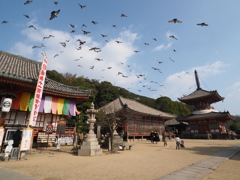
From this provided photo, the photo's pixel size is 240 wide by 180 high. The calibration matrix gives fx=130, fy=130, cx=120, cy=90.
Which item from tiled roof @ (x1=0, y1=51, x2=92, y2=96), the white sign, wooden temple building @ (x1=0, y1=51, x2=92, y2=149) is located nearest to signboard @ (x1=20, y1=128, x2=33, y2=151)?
the white sign

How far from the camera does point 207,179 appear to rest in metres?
4.04

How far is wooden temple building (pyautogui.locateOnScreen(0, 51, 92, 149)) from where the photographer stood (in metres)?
9.09

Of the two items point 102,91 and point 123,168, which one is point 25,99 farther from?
point 102,91

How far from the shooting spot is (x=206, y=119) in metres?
27.2

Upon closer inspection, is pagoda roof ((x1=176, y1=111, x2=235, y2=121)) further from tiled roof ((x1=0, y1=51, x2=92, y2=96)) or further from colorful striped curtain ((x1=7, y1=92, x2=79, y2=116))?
colorful striped curtain ((x1=7, y1=92, x2=79, y2=116))

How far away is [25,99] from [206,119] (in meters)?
31.1

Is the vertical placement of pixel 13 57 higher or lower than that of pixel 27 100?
higher

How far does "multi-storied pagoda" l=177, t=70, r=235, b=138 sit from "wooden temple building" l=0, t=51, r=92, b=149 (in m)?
25.3

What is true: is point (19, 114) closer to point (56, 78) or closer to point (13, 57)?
point (13, 57)

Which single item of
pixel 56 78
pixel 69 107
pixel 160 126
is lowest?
pixel 160 126

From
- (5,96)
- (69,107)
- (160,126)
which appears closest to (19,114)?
(5,96)

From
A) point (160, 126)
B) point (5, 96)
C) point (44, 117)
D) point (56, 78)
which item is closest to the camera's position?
point (5, 96)

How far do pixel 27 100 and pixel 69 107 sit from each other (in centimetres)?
376

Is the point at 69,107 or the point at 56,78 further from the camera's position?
the point at 56,78
